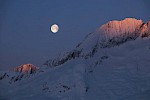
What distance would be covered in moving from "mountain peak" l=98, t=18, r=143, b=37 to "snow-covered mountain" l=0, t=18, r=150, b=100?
2.36 m

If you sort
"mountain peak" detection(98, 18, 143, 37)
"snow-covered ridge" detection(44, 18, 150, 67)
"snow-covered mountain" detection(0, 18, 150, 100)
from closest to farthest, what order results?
1. "snow-covered mountain" detection(0, 18, 150, 100)
2. "snow-covered ridge" detection(44, 18, 150, 67)
3. "mountain peak" detection(98, 18, 143, 37)

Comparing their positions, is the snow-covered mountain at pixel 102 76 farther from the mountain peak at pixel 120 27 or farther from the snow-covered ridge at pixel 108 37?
the mountain peak at pixel 120 27

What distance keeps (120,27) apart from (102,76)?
20949mm

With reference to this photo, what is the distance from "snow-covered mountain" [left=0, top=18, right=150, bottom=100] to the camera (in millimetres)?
34388

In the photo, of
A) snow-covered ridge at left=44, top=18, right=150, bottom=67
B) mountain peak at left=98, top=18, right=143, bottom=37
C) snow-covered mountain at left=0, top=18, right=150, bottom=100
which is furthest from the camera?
mountain peak at left=98, top=18, right=143, bottom=37

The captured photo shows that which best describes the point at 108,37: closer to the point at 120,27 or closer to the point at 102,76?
the point at 120,27

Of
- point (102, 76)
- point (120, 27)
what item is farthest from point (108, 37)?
point (102, 76)

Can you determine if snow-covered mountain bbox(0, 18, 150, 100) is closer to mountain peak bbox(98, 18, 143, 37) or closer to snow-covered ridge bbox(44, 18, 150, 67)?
snow-covered ridge bbox(44, 18, 150, 67)

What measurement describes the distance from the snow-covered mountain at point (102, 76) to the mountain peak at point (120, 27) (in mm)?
2359

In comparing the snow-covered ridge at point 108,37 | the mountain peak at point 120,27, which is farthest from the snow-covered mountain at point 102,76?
the mountain peak at point 120,27

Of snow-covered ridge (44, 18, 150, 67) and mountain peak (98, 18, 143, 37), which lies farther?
mountain peak (98, 18, 143, 37)

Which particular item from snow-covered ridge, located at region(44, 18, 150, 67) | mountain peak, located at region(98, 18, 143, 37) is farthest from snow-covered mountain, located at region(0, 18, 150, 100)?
mountain peak, located at region(98, 18, 143, 37)

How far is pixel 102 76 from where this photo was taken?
38.5m

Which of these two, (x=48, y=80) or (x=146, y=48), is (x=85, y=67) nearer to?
(x=48, y=80)
